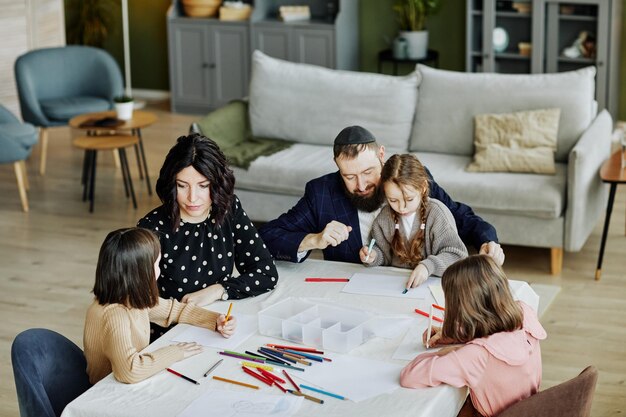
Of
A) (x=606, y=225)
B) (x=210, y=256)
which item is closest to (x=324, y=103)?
(x=606, y=225)

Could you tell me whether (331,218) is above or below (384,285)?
above

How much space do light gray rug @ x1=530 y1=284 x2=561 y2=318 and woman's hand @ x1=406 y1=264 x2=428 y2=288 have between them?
150cm

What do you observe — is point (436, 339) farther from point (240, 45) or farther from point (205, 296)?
point (240, 45)

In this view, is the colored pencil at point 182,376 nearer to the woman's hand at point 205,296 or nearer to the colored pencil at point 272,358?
the colored pencil at point 272,358

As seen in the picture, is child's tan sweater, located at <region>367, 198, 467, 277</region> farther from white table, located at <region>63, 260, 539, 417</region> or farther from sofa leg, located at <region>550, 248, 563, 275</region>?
sofa leg, located at <region>550, 248, 563, 275</region>

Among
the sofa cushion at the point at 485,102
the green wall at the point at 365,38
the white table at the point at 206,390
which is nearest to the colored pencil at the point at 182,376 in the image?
the white table at the point at 206,390

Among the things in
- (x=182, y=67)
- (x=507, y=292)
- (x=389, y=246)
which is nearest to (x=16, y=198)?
(x=182, y=67)

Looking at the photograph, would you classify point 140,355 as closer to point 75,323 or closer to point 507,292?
point 507,292

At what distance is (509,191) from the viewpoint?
502cm

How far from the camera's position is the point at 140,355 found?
102 inches

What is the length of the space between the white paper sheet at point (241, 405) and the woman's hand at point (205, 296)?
58 cm

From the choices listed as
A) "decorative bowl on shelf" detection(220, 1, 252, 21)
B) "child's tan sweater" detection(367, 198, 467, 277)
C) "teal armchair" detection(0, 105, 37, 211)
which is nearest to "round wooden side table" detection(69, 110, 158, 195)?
"teal armchair" detection(0, 105, 37, 211)

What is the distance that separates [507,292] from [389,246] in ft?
3.03

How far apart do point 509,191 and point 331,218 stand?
1.70 meters
